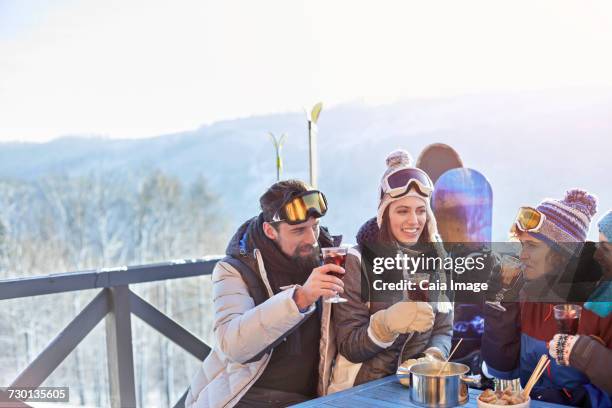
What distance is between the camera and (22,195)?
13781 mm

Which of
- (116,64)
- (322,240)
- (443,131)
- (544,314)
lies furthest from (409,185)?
(116,64)

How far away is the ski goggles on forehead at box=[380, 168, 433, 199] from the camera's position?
7.66ft

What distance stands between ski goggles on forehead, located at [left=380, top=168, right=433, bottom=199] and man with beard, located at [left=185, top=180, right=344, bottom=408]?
11.0 inches

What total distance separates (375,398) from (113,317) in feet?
6.03

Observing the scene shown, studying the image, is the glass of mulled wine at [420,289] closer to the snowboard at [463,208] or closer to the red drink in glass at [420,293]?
the red drink in glass at [420,293]

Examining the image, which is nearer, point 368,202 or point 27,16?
point 368,202

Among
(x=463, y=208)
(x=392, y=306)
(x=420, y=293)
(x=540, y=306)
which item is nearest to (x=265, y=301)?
(x=392, y=306)

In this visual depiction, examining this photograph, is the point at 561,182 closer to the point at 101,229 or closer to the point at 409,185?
the point at 409,185

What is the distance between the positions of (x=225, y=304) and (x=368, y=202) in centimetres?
922

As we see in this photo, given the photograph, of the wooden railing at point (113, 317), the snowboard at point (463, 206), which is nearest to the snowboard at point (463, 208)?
the snowboard at point (463, 206)

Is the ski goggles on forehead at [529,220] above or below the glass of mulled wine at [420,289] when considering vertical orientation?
above

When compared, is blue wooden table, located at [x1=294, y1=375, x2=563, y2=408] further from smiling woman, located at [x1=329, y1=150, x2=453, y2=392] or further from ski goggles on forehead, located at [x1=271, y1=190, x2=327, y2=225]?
ski goggles on forehead, located at [x1=271, y1=190, x2=327, y2=225]

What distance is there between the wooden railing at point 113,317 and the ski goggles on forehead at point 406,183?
146 cm

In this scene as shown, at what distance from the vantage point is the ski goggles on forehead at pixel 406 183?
2336 mm
